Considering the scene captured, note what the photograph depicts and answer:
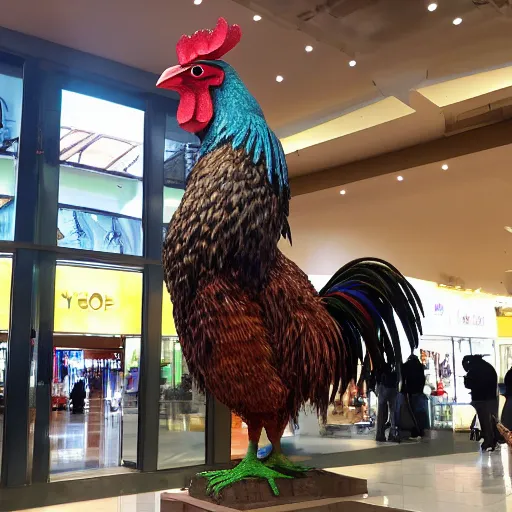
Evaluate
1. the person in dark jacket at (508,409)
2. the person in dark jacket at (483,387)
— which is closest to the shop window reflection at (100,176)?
the person in dark jacket at (483,387)

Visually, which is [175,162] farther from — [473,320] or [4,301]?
[473,320]

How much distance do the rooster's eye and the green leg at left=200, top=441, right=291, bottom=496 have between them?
143 cm

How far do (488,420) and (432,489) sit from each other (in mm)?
3465

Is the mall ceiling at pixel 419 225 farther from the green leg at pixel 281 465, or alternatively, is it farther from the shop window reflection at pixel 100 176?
the green leg at pixel 281 465

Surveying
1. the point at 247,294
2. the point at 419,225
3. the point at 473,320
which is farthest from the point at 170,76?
the point at 473,320

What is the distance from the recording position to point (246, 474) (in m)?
2.14

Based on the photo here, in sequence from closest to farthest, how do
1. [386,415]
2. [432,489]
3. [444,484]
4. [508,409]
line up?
[432,489] < [444,484] < [508,409] < [386,415]

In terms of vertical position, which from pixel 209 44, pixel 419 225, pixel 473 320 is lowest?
pixel 473 320

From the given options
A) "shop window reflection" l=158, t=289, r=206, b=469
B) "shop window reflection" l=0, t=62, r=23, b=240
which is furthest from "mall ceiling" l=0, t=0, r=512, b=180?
"shop window reflection" l=158, t=289, r=206, b=469

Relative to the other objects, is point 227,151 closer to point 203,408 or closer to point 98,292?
point 98,292

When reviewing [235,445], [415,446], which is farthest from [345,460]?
[235,445]

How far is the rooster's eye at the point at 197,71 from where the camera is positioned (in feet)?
7.54

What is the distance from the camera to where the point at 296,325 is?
2.23 m

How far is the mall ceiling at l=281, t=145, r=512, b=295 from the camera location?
731 cm
